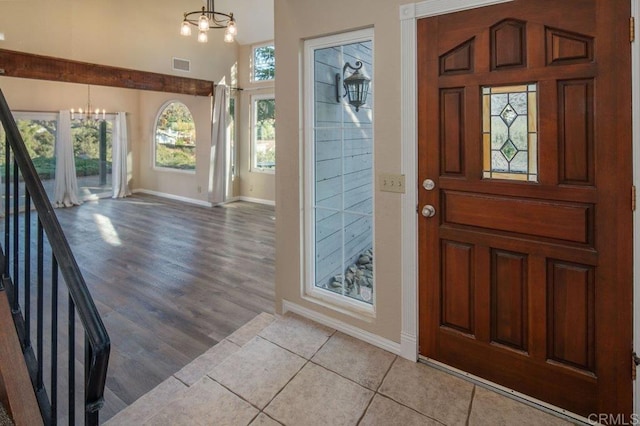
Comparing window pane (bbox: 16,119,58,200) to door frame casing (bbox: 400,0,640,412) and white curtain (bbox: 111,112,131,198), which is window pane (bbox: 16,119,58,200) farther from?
door frame casing (bbox: 400,0,640,412)

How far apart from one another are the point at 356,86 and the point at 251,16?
5980mm

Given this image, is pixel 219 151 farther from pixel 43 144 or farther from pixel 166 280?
pixel 166 280

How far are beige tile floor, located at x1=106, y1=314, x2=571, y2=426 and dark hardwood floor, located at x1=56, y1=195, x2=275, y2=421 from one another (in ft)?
0.98

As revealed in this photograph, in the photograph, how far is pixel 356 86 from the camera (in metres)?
2.56

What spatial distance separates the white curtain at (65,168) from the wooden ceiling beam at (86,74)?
2.47 m

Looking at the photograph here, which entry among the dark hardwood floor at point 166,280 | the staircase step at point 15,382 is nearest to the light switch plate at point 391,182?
the dark hardwood floor at point 166,280

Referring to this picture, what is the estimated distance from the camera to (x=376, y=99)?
2322mm

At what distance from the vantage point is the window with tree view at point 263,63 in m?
7.95

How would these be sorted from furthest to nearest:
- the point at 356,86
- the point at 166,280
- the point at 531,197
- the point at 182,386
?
1. the point at 166,280
2. the point at 356,86
3. the point at 182,386
4. the point at 531,197

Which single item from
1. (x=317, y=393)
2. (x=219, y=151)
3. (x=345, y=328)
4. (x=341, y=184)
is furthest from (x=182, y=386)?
(x=219, y=151)

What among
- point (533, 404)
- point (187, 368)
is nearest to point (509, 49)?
point (533, 404)

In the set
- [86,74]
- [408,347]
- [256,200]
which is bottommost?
[408,347]

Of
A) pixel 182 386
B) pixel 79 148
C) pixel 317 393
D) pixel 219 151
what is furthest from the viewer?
pixel 79 148

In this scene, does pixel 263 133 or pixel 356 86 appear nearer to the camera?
pixel 356 86
